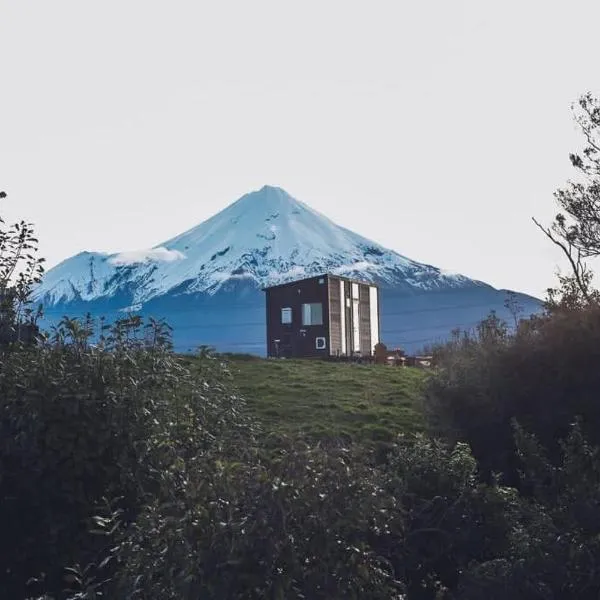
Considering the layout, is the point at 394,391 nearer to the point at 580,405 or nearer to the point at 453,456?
the point at 580,405

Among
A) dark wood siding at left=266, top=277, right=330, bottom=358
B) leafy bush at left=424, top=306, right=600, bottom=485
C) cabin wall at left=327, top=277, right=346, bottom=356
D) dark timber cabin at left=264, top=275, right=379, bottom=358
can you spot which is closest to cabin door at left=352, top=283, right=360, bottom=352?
dark timber cabin at left=264, top=275, right=379, bottom=358

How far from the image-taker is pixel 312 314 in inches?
1795

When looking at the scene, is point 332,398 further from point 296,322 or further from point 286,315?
point 286,315

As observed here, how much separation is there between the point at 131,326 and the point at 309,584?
150 inches

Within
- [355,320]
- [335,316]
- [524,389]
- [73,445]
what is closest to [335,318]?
[335,316]

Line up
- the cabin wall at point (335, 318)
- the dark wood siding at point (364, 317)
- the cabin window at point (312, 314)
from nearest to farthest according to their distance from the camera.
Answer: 1. the cabin wall at point (335, 318)
2. the cabin window at point (312, 314)
3. the dark wood siding at point (364, 317)

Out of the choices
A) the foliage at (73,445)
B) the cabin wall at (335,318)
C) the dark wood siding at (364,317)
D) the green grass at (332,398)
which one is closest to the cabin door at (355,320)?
the dark wood siding at (364,317)

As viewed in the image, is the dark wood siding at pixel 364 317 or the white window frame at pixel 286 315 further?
the dark wood siding at pixel 364 317

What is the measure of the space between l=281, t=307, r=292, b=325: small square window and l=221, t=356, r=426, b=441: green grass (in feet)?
70.2

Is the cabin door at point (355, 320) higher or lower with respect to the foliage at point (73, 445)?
higher

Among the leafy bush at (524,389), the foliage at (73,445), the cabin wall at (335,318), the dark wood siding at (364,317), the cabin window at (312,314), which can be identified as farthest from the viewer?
the dark wood siding at (364,317)

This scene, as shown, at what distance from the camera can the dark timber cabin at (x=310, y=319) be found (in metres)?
45.1

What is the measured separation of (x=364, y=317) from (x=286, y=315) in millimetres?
6370

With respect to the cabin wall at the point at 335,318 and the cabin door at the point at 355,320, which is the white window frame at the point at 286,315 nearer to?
the cabin wall at the point at 335,318
